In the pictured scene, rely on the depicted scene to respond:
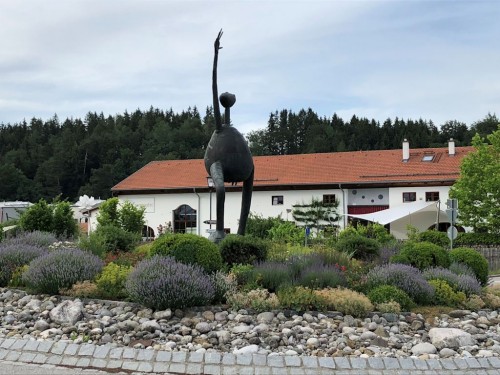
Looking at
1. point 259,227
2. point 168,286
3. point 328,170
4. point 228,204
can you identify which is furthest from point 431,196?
point 168,286

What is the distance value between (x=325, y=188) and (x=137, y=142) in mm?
54647

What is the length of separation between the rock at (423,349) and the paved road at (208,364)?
33 centimetres

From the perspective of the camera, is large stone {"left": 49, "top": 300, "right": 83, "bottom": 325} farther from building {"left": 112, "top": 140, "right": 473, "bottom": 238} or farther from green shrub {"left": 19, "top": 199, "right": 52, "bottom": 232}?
building {"left": 112, "top": 140, "right": 473, "bottom": 238}

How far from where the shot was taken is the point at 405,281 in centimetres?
851

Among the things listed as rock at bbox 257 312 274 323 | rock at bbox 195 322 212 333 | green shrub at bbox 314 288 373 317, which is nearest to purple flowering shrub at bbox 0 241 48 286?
rock at bbox 195 322 212 333

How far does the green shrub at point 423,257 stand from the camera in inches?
402

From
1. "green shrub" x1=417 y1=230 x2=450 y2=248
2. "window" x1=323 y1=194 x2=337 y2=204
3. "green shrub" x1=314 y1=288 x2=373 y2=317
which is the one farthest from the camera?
"window" x1=323 y1=194 x2=337 y2=204

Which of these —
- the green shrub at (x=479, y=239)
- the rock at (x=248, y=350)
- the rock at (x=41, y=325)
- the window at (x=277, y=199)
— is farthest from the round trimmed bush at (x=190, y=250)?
the window at (x=277, y=199)

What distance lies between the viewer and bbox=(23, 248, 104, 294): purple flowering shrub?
332 inches

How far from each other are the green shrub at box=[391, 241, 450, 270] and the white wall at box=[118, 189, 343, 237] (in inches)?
1077

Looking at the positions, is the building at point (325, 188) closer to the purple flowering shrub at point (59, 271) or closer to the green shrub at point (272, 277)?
the green shrub at point (272, 277)

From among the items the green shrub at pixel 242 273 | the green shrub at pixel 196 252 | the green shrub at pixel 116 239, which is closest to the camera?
the green shrub at pixel 196 252

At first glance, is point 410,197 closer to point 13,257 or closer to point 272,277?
point 272,277

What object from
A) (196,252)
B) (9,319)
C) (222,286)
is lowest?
(9,319)
